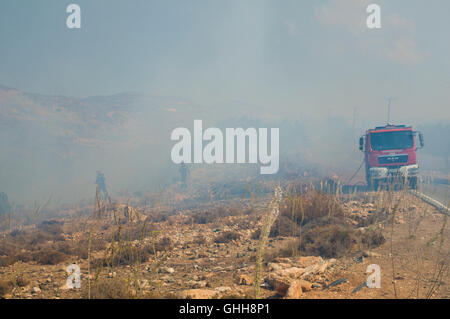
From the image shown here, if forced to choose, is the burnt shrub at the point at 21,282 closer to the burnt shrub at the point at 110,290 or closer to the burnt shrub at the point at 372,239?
the burnt shrub at the point at 110,290

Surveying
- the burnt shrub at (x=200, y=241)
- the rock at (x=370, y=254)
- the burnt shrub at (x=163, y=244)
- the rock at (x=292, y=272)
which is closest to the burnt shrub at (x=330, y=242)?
the rock at (x=370, y=254)

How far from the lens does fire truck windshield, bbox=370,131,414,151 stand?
1689cm

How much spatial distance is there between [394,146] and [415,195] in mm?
4026

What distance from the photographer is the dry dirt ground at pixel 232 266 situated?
475cm

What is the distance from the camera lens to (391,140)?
17.0 meters

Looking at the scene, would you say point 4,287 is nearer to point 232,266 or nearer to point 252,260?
point 232,266

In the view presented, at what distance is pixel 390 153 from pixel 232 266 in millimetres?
13160

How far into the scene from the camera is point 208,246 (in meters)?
9.03

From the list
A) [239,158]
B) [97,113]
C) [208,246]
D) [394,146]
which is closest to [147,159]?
[239,158]

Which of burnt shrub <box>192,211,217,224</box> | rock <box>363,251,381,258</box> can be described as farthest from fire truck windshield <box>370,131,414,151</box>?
rock <box>363,251,381,258</box>

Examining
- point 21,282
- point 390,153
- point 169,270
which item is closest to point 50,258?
point 21,282

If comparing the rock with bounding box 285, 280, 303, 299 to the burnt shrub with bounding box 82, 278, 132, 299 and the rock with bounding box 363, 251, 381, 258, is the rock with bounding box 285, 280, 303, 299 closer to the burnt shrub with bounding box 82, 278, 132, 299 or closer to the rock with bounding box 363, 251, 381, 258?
the burnt shrub with bounding box 82, 278, 132, 299

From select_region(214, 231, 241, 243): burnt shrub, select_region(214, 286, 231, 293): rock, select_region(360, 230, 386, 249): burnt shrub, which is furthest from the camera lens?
select_region(214, 231, 241, 243): burnt shrub
